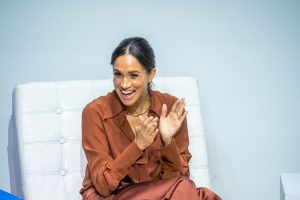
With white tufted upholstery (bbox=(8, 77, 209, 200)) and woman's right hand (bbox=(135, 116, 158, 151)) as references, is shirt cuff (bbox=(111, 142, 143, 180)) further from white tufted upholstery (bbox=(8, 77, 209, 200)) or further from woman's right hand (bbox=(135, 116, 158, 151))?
white tufted upholstery (bbox=(8, 77, 209, 200))

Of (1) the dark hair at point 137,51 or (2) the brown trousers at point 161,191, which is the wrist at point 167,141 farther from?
(1) the dark hair at point 137,51

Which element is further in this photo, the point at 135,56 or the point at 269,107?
the point at 269,107

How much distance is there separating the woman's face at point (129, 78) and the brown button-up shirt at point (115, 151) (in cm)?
7

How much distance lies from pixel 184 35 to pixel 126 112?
1.78 ft

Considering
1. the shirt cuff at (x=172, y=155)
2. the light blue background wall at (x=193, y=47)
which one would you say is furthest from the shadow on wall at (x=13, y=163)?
the shirt cuff at (x=172, y=155)

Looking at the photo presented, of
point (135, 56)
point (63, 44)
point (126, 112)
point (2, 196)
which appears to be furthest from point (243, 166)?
point (2, 196)

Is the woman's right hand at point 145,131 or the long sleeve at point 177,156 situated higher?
the woman's right hand at point 145,131

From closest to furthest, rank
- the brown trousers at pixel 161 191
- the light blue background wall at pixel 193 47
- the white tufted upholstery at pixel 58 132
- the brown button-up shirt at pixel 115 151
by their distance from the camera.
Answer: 1. the brown trousers at pixel 161 191
2. the brown button-up shirt at pixel 115 151
3. the white tufted upholstery at pixel 58 132
4. the light blue background wall at pixel 193 47

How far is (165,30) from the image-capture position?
2.05m

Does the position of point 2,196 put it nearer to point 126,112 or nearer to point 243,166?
point 126,112

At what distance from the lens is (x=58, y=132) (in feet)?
6.00

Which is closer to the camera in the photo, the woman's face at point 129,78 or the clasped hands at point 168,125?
the clasped hands at point 168,125

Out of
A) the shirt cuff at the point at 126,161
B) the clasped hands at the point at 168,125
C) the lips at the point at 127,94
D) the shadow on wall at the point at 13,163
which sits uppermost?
the lips at the point at 127,94

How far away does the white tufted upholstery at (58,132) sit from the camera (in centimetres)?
176
